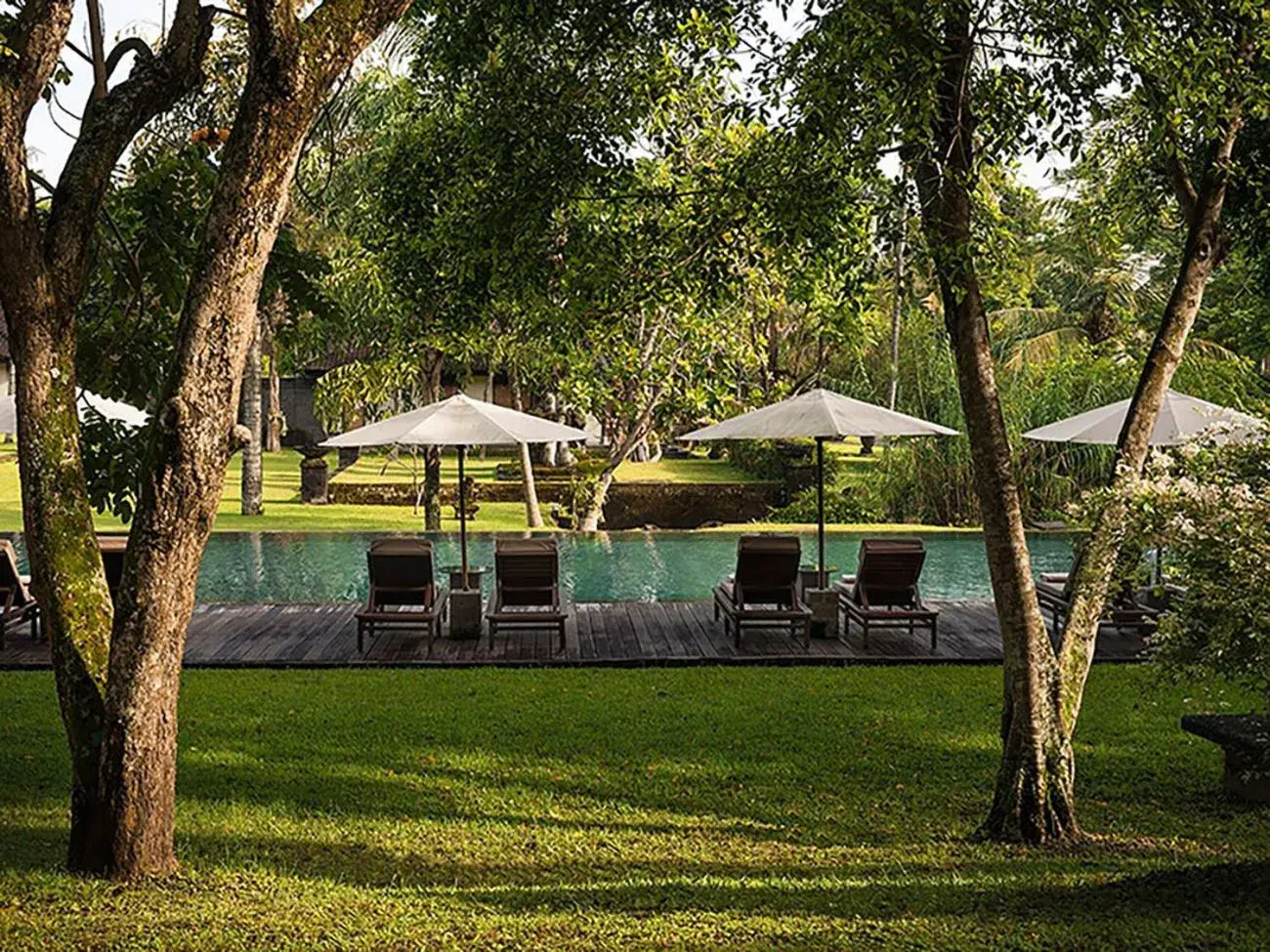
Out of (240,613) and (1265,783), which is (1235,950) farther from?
(240,613)

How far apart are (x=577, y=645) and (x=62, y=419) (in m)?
6.32

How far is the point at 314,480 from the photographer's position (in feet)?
82.1

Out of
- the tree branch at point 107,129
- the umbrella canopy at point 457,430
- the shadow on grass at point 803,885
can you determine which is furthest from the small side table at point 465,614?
the tree branch at point 107,129

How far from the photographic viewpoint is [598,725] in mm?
8469

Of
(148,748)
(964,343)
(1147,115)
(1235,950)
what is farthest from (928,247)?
(148,748)

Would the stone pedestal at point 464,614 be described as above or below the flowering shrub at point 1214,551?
below

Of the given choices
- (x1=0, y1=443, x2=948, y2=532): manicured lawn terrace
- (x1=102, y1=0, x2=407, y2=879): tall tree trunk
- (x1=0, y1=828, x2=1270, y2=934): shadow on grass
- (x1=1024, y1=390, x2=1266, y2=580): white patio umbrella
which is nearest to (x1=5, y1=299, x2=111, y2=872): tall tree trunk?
(x1=102, y1=0, x2=407, y2=879): tall tree trunk

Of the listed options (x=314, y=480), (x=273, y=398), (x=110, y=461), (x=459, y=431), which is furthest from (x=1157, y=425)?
(x=273, y=398)

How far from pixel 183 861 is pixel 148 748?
785 mm

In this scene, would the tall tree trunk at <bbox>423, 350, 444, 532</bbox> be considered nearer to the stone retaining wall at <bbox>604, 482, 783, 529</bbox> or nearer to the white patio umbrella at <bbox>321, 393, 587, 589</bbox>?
the stone retaining wall at <bbox>604, 482, 783, 529</bbox>

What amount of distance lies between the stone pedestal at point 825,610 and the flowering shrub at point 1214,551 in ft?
18.9

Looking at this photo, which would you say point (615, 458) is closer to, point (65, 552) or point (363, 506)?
point (363, 506)

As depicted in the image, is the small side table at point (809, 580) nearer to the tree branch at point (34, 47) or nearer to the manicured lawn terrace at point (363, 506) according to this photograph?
the manicured lawn terrace at point (363, 506)

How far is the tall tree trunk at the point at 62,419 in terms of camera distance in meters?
5.05
